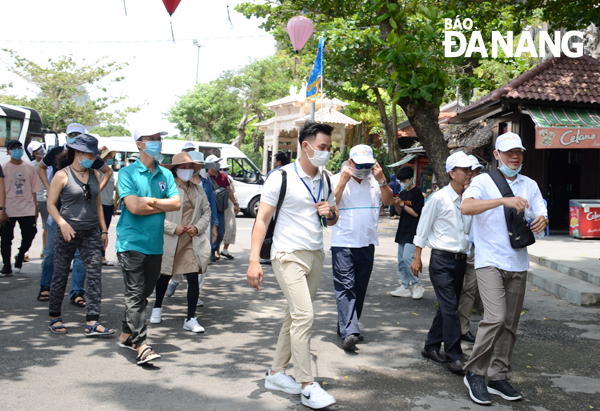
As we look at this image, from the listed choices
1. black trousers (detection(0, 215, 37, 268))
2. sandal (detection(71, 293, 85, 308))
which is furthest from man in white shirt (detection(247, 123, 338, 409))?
black trousers (detection(0, 215, 37, 268))

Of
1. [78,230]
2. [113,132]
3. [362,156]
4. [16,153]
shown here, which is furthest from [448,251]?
[113,132]

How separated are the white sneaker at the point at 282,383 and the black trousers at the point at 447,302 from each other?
1.38 metres

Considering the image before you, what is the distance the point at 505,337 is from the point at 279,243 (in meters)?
1.78

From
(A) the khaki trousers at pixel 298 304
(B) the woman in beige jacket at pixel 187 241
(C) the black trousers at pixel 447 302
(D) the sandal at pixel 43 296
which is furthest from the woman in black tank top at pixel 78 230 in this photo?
(C) the black trousers at pixel 447 302

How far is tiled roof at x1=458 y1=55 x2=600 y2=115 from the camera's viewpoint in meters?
14.3

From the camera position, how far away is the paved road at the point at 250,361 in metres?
3.99

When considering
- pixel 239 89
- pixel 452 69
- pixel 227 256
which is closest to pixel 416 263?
pixel 227 256

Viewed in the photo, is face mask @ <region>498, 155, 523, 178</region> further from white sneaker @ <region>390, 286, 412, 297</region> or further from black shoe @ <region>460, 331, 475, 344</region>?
white sneaker @ <region>390, 286, 412, 297</region>

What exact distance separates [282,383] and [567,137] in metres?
12.1

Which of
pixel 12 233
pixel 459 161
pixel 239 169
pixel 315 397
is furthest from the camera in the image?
pixel 239 169

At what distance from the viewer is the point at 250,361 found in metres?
4.85

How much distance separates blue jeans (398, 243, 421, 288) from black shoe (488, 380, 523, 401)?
3.26 m

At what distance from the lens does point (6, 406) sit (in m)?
3.73

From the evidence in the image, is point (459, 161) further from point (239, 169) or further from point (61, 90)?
point (61, 90)
